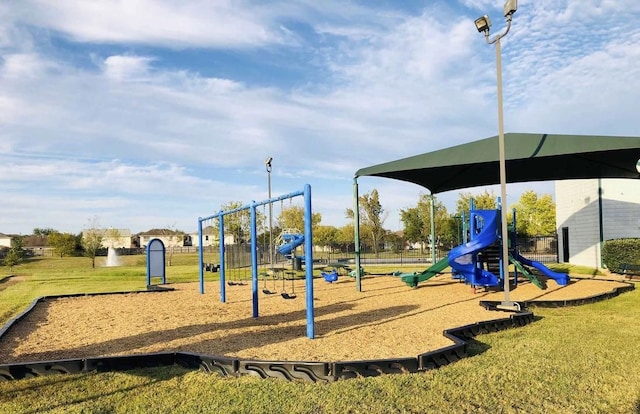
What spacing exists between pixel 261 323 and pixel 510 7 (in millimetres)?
7544

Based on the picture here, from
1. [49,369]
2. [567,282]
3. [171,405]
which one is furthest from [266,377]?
[567,282]

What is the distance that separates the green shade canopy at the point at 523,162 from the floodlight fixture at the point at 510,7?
4103mm

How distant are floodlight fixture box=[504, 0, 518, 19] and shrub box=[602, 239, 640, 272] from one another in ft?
44.0

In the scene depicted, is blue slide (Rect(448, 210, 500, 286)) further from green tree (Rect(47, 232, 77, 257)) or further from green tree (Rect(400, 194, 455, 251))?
green tree (Rect(47, 232, 77, 257))

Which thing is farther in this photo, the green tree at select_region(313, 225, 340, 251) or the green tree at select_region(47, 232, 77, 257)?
the green tree at select_region(313, 225, 340, 251)

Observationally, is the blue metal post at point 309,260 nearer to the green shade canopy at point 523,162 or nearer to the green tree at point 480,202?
the green shade canopy at point 523,162

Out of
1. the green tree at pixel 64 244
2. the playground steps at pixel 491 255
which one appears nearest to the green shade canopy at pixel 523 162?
the playground steps at pixel 491 255

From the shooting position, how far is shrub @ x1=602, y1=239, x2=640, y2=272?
60.8ft

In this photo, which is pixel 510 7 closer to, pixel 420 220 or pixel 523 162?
pixel 523 162

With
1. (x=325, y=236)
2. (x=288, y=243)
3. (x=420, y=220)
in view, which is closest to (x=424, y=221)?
(x=420, y=220)

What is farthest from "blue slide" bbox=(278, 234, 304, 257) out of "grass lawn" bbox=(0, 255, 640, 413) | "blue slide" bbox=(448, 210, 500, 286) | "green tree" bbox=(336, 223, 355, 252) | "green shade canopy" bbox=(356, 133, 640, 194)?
"green tree" bbox=(336, 223, 355, 252)

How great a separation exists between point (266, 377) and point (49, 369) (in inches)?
101

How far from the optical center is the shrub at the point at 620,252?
18.5 meters

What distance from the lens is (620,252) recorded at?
19.0 metres
